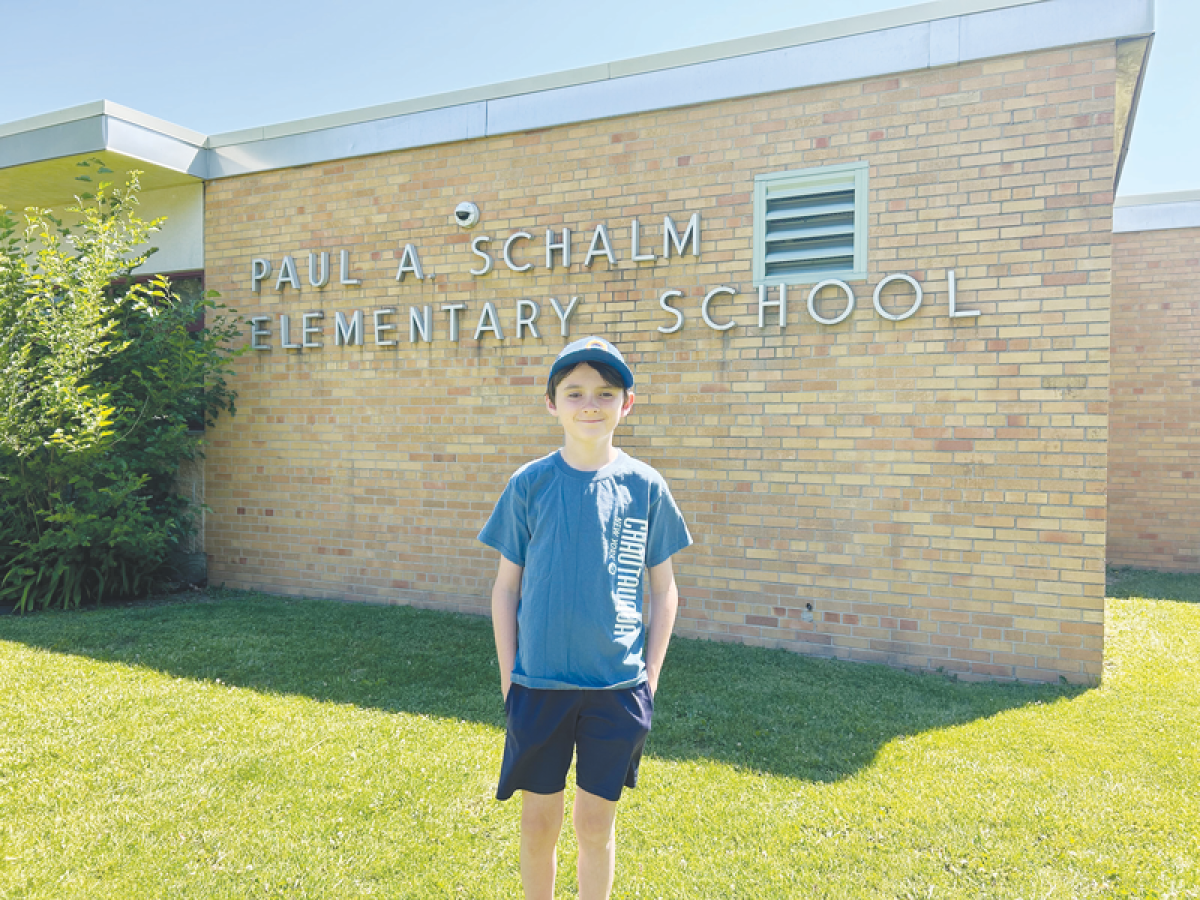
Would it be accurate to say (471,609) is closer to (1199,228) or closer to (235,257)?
(235,257)

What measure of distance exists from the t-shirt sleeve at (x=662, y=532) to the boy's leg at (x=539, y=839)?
70cm

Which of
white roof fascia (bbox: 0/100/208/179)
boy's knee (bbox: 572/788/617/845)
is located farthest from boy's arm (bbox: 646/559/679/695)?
white roof fascia (bbox: 0/100/208/179)

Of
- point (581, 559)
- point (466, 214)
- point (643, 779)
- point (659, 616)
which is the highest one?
point (466, 214)

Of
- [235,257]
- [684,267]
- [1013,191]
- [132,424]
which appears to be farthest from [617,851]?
[235,257]

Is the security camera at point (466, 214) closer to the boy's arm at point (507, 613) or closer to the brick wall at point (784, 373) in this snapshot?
the brick wall at point (784, 373)

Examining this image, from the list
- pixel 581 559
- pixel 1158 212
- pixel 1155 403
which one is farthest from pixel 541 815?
pixel 1158 212

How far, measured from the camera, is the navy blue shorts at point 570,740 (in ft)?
6.63

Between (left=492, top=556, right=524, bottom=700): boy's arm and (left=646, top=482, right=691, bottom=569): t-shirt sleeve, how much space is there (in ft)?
1.25

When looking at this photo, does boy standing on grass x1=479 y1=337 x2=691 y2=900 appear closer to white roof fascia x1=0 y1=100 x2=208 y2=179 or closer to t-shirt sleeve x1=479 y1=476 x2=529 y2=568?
t-shirt sleeve x1=479 y1=476 x2=529 y2=568

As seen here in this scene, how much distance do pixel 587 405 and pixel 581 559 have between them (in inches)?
16.7

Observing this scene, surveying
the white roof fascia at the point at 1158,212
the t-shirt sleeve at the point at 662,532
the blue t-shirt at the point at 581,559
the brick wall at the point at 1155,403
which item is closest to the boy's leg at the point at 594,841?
the blue t-shirt at the point at 581,559

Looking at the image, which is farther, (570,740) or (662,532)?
(662,532)

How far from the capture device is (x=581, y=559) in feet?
6.80

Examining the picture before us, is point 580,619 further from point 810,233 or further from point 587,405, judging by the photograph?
point 810,233
